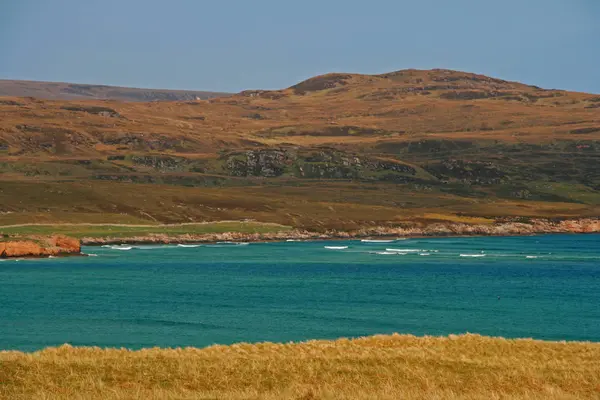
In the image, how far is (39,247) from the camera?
4596 inches

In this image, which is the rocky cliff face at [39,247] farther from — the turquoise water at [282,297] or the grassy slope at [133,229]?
the grassy slope at [133,229]

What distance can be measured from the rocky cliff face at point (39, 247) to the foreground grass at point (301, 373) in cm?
8668

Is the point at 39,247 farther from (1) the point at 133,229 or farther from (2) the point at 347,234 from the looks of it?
(2) the point at 347,234

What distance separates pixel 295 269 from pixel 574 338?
55.1 m

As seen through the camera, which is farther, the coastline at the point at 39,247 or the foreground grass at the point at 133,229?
the foreground grass at the point at 133,229

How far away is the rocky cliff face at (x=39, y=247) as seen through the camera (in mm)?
113688

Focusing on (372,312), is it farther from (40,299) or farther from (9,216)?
(9,216)

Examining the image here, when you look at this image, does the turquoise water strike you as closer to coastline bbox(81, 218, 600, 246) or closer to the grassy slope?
the grassy slope

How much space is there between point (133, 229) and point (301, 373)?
128684 millimetres

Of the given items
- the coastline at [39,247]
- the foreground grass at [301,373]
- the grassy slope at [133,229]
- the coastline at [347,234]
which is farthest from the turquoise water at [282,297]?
the foreground grass at [301,373]

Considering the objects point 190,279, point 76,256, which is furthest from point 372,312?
point 76,256

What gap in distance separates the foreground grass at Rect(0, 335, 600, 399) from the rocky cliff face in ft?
284

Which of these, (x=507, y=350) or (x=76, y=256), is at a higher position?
(x=507, y=350)

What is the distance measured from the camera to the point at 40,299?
229 ft
